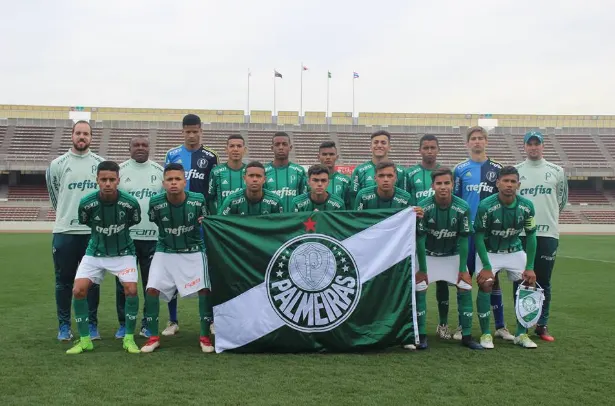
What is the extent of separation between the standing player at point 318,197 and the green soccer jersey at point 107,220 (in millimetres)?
1531

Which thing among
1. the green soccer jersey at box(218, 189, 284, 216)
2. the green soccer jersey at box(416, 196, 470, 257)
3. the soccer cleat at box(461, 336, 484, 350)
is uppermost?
the green soccer jersey at box(218, 189, 284, 216)

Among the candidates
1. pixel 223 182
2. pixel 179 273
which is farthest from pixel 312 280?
pixel 223 182

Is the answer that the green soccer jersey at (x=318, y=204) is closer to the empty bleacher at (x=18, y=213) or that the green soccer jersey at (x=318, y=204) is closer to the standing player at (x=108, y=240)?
the standing player at (x=108, y=240)

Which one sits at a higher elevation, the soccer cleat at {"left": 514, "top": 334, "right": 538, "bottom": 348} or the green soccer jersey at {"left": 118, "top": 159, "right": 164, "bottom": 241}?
the green soccer jersey at {"left": 118, "top": 159, "right": 164, "bottom": 241}

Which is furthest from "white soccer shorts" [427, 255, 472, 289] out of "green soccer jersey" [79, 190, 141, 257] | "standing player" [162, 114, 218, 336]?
"green soccer jersey" [79, 190, 141, 257]

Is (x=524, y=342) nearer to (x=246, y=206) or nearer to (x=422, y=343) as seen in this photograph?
(x=422, y=343)

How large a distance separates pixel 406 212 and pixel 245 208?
150 cm

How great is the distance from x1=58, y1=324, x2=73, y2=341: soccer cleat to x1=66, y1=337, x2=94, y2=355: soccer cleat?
1.41 ft

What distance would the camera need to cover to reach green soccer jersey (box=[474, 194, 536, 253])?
5.35 metres

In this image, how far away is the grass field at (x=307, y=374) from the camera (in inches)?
144

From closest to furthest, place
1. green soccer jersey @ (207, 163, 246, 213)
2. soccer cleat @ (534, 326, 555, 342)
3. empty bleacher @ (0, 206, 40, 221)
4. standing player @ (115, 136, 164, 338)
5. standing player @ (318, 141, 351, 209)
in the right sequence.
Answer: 1. soccer cleat @ (534, 326, 555, 342)
2. standing player @ (115, 136, 164, 338)
3. green soccer jersey @ (207, 163, 246, 213)
4. standing player @ (318, 141, 351, 209)
5. empty bleacher @ (0, 206, 40, 221)

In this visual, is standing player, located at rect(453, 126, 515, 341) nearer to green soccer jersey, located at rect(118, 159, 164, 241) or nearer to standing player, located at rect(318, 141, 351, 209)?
standing player, located at rect(318, 141, 351, 209)

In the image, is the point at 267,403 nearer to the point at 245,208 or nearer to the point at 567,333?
the point at 245,208

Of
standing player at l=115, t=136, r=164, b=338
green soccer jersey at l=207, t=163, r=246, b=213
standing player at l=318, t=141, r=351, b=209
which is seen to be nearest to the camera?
standing player at l=115, t=136, r=164, b=338
